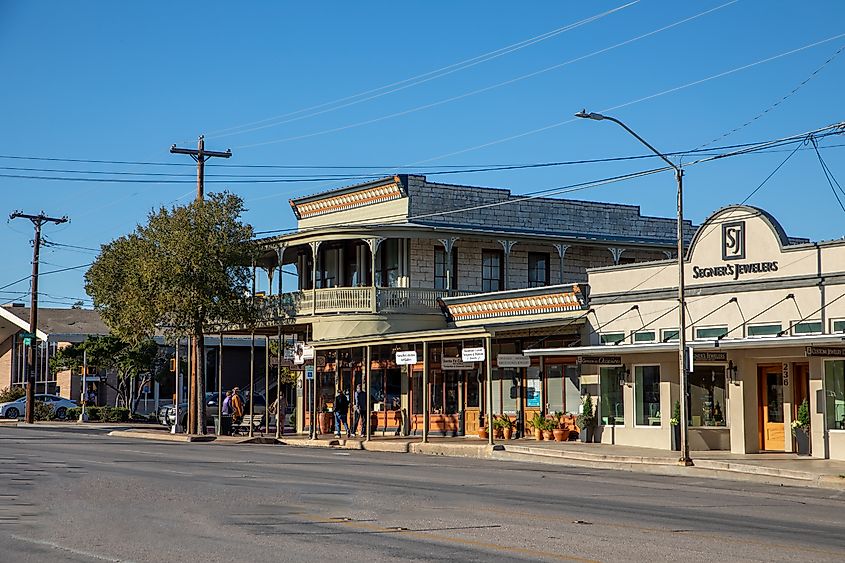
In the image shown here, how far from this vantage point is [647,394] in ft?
111

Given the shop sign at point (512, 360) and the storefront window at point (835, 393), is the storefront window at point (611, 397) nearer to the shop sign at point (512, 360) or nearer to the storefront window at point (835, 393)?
the shop sign at point (512, 360)

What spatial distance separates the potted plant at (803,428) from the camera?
2942 cm

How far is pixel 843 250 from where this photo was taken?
93.6ft

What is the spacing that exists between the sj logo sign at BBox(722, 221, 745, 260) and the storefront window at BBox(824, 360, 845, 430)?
3925 mm

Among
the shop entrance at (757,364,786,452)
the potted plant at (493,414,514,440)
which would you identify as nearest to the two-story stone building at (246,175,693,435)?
the potted plant at (493,414,514,440)

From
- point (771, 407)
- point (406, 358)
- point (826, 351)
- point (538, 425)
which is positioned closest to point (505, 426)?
point (538, 425)

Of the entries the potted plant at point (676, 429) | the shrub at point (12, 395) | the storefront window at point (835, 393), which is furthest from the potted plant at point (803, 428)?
the shrub at point (12, 395)

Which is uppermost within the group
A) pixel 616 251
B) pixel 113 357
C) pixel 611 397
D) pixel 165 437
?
pixel 616 251

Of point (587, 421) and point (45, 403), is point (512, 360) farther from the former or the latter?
point (45, 403)

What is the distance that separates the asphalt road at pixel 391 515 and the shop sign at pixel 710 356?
252 inches

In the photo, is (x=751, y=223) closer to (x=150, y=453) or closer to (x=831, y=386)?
(x=831, y=386)

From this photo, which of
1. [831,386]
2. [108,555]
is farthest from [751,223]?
[108,555]

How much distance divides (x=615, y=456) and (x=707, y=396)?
428 centimetres

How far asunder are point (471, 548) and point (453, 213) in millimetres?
33767
